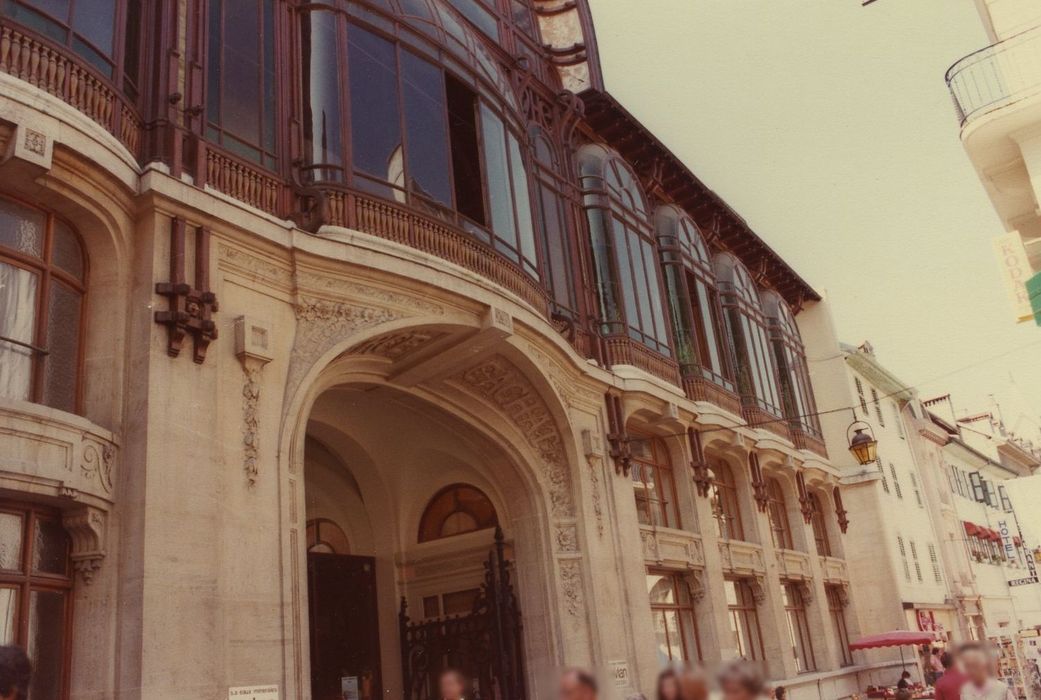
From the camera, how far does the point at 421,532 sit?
17.3 metres

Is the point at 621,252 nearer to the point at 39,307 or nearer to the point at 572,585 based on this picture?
the point at 572,585

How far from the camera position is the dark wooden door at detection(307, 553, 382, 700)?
1513 centimetres

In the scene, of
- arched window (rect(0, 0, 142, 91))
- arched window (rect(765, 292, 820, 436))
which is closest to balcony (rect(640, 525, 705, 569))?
arched window (rect(765, 292, 820, 436))

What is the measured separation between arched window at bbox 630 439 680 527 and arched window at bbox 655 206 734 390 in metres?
2.39

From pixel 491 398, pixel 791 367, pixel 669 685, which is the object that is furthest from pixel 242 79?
pixel 791 367

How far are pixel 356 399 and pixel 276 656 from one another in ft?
22.0

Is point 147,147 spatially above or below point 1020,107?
below

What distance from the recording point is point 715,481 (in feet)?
73.4

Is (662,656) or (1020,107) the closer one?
(1020,107)

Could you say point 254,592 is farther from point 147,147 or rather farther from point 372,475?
point 372,475

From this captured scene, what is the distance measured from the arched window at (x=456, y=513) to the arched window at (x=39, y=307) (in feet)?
28.6

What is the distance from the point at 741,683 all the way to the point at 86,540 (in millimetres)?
7657

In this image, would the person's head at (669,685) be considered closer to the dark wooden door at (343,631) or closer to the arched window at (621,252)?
the dark wooden door at (343,631)

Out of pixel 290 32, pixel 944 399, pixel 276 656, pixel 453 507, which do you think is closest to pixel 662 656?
pixel 453 507
